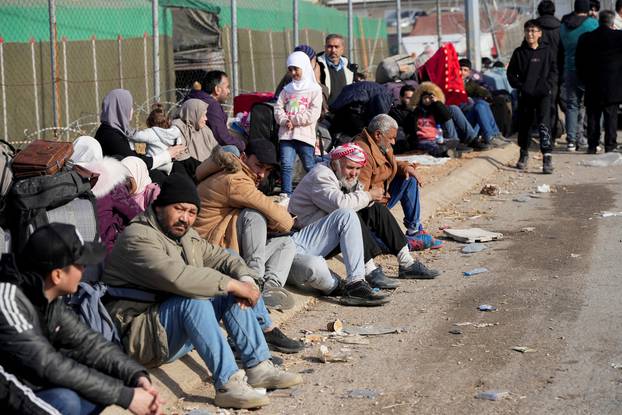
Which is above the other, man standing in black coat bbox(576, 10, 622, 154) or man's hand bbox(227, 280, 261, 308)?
man standing in black coat bbox(576, 10, 622, 154)

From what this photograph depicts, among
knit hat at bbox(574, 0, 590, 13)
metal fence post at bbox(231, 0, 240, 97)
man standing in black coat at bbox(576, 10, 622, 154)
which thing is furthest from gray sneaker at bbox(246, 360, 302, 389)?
knit hat at bbox(574, 0, 590, 13)

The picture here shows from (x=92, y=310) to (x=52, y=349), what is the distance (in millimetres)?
1093

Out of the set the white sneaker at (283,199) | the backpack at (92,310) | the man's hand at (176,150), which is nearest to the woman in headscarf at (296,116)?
the white sneaker at (283,199)

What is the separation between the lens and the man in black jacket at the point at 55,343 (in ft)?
15.5

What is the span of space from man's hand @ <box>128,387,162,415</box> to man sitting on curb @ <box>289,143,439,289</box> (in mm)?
4140

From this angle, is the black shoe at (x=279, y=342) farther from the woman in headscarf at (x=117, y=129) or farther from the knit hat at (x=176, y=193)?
the woman in headscarf at (x=117, y=129)

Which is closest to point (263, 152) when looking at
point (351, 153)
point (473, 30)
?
point (351, 153)

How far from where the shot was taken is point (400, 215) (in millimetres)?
12102

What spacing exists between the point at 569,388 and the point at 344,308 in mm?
2609

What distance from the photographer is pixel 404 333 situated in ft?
25.6

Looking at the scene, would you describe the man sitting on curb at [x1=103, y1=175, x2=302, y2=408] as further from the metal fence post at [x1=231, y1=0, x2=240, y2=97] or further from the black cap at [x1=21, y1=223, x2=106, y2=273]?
the metal fence post at [x1=231, y1=0, x2=240, y2=97]

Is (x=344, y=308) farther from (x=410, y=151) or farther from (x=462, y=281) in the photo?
(x=410, y=151)

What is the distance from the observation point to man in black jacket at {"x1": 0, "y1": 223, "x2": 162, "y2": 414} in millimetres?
4734

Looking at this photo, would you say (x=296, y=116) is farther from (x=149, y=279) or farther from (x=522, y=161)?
(x=149, y=279)
